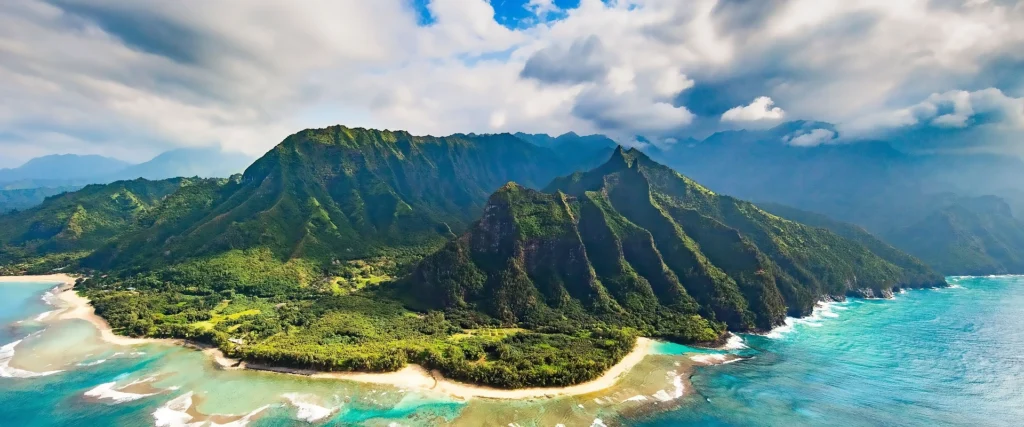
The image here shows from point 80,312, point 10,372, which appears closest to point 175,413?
point 10,372

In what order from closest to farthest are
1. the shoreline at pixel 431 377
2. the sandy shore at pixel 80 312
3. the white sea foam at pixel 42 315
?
the shoreline at pixel 431 377 < the sandy shore at pixel 80 312 < the white sea foam at pixel 42 315

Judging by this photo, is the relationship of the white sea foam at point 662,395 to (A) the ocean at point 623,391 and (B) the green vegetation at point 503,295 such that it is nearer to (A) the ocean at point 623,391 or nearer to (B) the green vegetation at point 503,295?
(A) the ocean at point 623,391

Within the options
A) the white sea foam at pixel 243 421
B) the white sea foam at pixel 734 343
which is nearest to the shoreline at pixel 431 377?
the white sea foam at pixel 243 421

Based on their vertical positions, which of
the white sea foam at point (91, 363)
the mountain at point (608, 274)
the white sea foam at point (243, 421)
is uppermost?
the mountain at point (608, 274)

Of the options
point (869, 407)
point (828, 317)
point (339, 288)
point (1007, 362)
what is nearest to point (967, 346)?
point (1007, 362)

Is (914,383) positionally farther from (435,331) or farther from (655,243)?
(435,331)

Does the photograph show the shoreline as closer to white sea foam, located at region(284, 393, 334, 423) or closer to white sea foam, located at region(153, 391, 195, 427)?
white sea foam, located at region(284, 393, 334, 423)

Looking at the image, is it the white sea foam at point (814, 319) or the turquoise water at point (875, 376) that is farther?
the white sea foam at point (814, 319)
